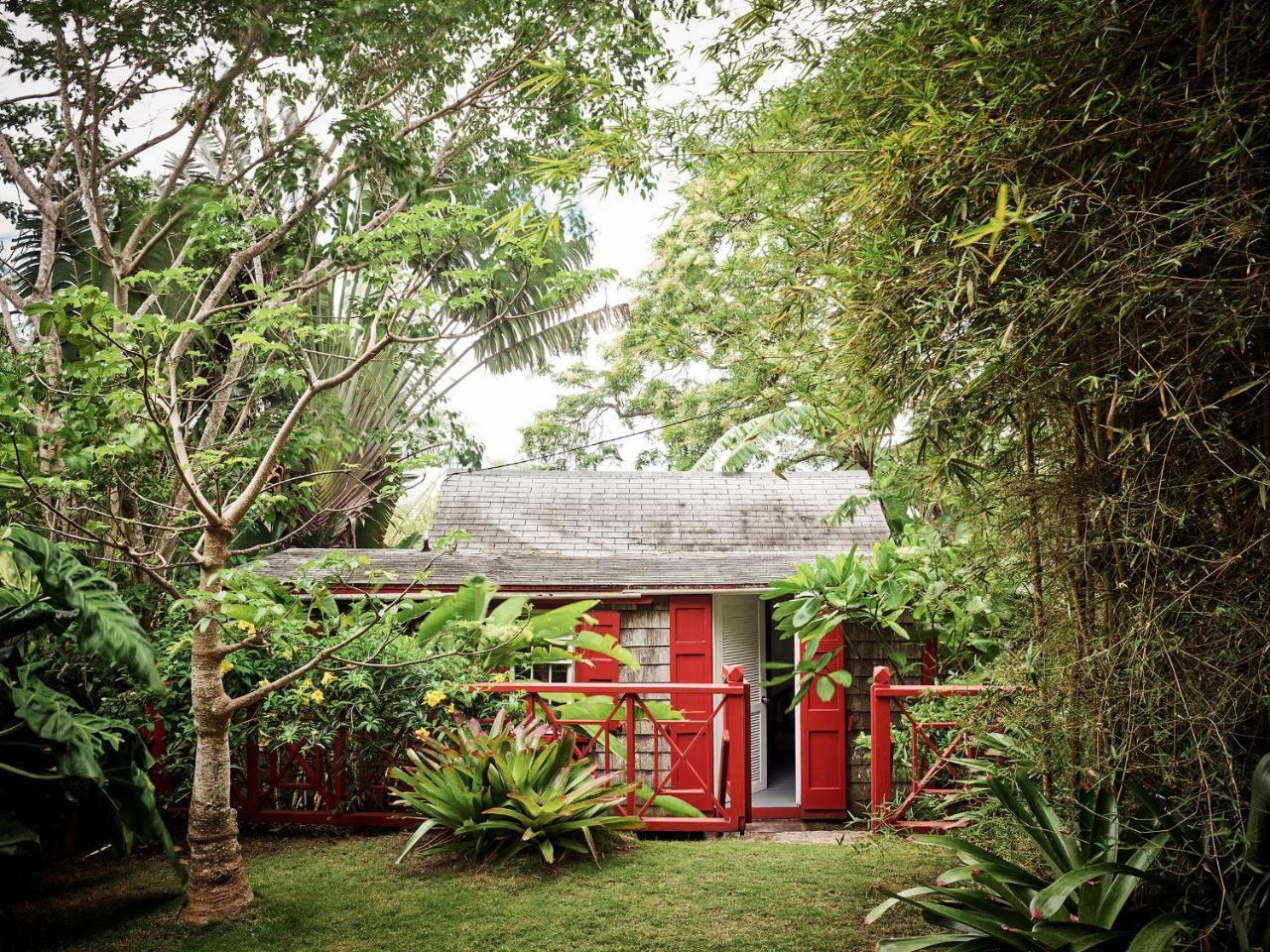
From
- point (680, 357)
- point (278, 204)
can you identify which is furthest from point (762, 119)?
point (680, 357)

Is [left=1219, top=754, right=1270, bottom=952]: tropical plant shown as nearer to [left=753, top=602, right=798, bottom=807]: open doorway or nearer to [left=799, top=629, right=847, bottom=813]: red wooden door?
[left=799, top=629, right=847, bottom=813]: red wooden door

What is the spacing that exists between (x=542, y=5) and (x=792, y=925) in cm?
605

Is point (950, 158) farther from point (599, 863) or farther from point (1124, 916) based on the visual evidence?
point (599, 863)

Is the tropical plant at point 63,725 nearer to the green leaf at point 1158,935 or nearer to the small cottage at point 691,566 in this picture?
the small cottage at point 691,566

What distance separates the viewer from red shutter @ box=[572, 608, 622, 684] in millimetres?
8477

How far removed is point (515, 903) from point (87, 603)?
2.34m

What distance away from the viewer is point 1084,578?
2838mm

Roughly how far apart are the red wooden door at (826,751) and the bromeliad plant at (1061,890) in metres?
4.97

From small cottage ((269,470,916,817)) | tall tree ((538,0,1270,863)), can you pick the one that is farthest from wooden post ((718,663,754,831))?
tall tree ((538,0,1270,863))

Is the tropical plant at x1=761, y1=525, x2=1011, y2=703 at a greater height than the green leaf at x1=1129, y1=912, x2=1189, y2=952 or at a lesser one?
greater

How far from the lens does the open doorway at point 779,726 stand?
Result: 1021 centimetres

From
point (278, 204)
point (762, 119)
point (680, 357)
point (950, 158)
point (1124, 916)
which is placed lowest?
point (1124, 916)

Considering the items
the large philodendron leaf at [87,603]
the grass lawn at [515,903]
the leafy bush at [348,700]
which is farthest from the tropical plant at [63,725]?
the leafy bush at [348,700]

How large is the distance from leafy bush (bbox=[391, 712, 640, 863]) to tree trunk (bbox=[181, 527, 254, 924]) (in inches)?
35.4
